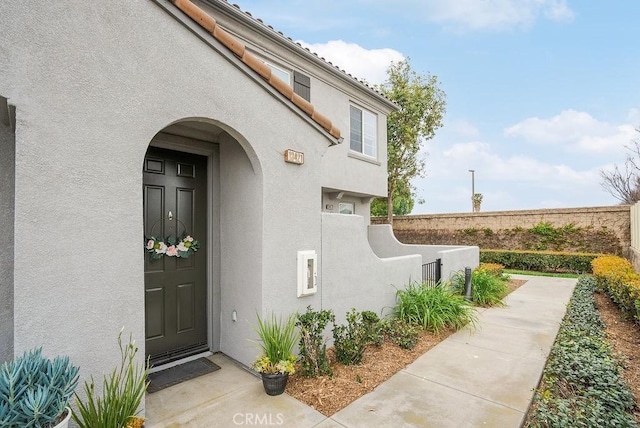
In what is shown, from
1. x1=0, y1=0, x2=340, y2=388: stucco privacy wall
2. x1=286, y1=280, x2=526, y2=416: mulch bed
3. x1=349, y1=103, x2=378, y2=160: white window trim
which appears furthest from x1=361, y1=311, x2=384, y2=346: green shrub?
x1=349, y1=103, x2=378, y2=160: white window trim

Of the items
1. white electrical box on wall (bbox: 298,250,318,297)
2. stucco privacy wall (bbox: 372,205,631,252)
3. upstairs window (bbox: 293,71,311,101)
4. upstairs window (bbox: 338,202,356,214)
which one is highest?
upstairs window (bbox: 293,71,311,101)

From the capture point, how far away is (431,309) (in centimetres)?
623

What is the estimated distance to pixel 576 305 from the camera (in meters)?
7.13

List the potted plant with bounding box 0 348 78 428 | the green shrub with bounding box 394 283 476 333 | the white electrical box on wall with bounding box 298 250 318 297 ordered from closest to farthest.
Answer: the potted plant with bounding box 0 348 78 428
the white electrical box on wall with bounding box 298 250 318 297
the green shrub with bounding box 394 283 476 333

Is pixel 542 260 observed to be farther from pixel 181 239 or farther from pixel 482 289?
pixel 181 239

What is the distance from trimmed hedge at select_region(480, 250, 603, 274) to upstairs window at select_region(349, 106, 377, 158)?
9.38m

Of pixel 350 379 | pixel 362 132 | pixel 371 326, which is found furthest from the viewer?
pixel 362 132

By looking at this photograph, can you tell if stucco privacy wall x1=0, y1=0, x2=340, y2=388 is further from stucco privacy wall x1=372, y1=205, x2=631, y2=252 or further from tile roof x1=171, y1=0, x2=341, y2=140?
stucco privacy wall x1=372, y1=205, x2=631, y2=252

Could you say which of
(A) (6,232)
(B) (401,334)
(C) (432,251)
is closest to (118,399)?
(A) (6,232)

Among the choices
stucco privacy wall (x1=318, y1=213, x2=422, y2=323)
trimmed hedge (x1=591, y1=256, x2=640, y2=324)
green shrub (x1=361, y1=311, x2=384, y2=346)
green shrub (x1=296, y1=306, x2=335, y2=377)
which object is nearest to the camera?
green shrub (x1=296, y1=306, x2=335, y2=377)

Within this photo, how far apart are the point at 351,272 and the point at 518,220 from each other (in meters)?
15.3

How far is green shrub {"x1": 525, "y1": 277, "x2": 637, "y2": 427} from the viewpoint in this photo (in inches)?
117

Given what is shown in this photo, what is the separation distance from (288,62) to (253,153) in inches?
220

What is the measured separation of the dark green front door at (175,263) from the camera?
4355 mm
